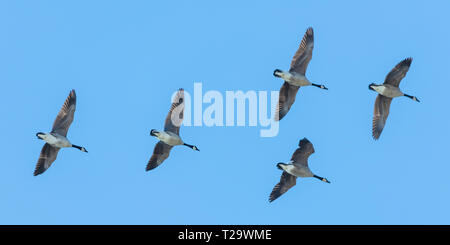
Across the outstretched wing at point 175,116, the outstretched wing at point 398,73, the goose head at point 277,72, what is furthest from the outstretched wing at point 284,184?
the outstretched wing at point 398,73

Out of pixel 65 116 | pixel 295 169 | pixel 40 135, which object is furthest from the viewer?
pixel 65 116

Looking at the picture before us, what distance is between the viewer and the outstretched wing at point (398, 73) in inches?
1731

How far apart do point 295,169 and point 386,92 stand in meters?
5.81

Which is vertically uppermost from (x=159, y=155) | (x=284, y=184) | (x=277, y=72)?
(x=277, y=72)

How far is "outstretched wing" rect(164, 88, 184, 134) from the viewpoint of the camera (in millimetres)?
45250

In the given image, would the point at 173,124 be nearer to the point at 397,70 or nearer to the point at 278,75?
the point at 278,75

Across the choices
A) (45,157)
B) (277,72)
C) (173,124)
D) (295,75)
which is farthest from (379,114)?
(45,157)

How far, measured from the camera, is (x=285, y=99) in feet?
149

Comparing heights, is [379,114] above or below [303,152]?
above

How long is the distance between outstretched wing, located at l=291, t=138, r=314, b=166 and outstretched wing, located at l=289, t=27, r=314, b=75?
11.6 feet

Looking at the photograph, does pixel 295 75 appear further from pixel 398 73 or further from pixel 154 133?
pixel 154 133
